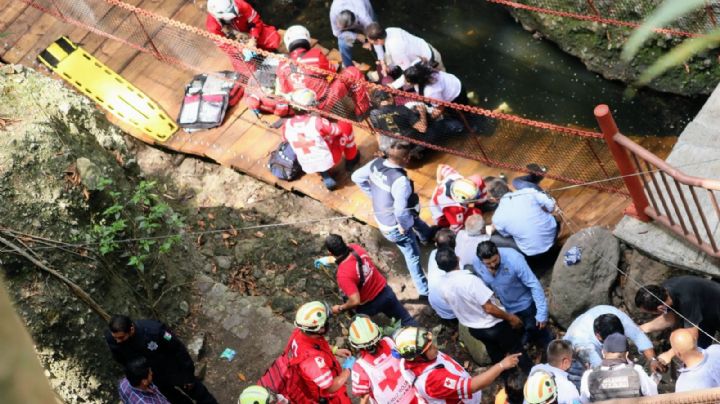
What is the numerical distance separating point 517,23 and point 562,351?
20.9 feet

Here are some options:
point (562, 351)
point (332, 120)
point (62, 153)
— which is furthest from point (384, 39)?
point (562, 351)

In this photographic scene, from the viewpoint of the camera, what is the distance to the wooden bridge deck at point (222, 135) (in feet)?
27.9

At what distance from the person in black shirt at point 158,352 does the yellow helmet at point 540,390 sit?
9.11 feet

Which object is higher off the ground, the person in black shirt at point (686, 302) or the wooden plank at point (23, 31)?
the person in black shirt at point (686, 302)

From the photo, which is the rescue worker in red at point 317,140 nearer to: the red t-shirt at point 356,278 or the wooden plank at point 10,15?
the red t-shirt at point 356,278

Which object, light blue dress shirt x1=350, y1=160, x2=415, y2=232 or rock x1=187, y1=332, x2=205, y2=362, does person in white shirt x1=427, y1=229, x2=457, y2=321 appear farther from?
rock x1=187, y1=332, x2=205, y2=362

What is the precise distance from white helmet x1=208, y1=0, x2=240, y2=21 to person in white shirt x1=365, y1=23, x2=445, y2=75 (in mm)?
1793

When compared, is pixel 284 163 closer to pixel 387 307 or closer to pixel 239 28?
pixel 239 28

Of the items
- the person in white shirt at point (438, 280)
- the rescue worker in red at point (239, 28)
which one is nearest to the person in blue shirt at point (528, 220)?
the person in white shirt at point (438, 280)

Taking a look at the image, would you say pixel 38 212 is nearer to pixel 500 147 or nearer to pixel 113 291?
pixel 113 291

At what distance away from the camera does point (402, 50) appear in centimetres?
939

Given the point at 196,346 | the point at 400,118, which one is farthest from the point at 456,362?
the point at 400,118

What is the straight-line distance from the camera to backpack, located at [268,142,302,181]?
9492 millimetres

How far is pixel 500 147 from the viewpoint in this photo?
898 cm
